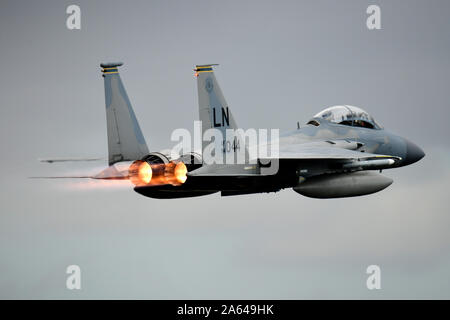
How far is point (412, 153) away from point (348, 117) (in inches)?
108

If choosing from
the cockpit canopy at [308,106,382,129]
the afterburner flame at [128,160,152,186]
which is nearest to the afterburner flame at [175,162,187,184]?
the afterburner flame at [128,160,152,186]

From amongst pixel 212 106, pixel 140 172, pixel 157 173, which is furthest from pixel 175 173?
pixel 212 106

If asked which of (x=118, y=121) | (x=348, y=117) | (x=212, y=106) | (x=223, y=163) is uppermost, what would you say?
(x=212, y=106)

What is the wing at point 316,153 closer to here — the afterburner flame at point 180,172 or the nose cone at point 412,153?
the afterburner flame at point 180,172

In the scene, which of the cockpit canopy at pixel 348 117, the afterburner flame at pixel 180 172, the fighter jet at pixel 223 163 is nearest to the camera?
the fighter jet at pixel 223 163

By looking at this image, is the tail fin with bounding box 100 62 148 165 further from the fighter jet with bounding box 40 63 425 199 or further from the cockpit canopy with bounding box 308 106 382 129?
the cockpit canopy with bounding box 308 106 382 129

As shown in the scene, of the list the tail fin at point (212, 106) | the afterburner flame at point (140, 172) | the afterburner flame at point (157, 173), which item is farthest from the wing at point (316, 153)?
the afterburner flame at point (140, 172)

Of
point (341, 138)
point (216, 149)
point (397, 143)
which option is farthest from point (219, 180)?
point (397, 143)

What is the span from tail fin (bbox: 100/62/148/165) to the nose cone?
10.1 metres

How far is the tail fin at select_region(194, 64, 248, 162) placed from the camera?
74.7ft

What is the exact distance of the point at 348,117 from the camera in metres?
27.3

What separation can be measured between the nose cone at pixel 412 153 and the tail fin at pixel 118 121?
33.1 feet

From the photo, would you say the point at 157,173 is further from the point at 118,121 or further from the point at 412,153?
the point at 412,153

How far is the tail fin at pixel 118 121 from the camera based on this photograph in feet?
74.4
